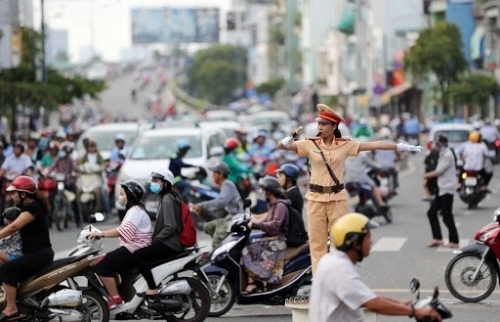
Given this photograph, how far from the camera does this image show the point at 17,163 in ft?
87.9

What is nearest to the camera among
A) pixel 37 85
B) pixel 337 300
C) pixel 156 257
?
pixel 337 300

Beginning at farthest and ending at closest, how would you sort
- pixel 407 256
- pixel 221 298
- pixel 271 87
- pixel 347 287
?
pixel 271 87
pixel 407 256
pixel 221 298
pixel 347 287

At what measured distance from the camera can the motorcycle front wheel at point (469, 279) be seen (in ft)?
50.3

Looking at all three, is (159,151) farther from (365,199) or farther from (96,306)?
(96,306)

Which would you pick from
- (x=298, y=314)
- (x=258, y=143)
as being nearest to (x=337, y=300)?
(x=298, y=314)

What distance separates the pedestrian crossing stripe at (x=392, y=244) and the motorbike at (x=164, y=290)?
7770 mm

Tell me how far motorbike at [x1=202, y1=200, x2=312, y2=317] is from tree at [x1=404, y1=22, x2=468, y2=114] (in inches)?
2022

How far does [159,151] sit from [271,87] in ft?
327

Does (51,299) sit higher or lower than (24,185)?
lower

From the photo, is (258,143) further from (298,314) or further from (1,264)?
(298,314)

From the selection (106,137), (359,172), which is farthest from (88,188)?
(106,137)

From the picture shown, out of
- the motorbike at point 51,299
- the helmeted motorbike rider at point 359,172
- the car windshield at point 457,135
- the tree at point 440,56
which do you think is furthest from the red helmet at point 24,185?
the tree at point 440,56

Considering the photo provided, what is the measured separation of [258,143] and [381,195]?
329 inches

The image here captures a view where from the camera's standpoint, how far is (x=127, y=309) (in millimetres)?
13633
